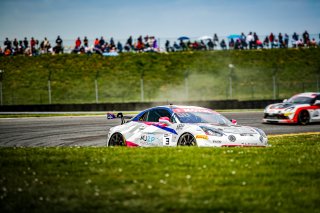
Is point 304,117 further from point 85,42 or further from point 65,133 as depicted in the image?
point 85,42

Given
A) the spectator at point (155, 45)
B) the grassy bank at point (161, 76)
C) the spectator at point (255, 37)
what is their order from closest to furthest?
the grassy bank at point (161, 76), the spectator at point (155, 45), the spectator at point (255, 37)

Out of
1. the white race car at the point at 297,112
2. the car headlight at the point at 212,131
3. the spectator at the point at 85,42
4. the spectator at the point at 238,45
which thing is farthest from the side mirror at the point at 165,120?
the spectator at the point at 238,45

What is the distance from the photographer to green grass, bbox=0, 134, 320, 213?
654 cm

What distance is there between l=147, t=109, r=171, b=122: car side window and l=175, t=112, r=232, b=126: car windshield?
297mm

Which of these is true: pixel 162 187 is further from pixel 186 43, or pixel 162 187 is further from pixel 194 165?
pixel 186 43

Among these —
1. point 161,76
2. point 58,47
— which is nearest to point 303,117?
point 161,76

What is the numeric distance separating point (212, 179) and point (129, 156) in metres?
2.12

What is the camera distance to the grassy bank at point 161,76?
41906mm

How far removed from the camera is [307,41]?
197ft

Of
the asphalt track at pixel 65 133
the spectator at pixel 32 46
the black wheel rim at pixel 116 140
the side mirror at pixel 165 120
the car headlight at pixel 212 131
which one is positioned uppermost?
the spectator at pixel 32 46

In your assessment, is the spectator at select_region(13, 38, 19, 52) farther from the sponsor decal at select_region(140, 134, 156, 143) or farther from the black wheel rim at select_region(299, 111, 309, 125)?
the sponsor decal at select_region(140, 134, 156, 143)

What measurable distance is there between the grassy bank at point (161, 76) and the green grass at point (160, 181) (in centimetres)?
2785

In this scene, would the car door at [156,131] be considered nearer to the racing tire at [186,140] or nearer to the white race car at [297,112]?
the racing tire at [186,140]

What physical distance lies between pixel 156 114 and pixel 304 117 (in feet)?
34.8
